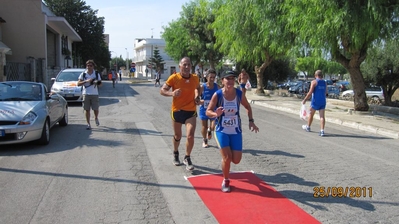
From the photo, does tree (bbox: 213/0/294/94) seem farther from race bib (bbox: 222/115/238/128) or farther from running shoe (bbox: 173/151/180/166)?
race bib (bbox: 222/115/238/128)

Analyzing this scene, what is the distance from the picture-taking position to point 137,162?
21.7ft

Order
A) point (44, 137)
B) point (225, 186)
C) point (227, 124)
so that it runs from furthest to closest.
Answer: point (44, 137), point (225, 186), point (227, 124)

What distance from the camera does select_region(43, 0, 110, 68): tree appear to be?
40.4 metres

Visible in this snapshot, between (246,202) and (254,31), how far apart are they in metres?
16.9

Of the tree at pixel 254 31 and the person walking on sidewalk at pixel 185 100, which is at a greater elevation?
the tree at pixel 254 31

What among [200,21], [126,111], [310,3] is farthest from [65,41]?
[310,3]

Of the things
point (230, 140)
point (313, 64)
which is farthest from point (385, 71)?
point (230, 140)

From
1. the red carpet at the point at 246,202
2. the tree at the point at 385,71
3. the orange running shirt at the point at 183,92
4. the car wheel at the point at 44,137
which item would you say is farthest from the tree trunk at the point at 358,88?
the car wheel at the point at 44,137

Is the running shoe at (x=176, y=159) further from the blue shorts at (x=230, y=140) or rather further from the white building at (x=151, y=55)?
the white building at (x=151, y=55)

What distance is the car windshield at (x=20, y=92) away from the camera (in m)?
8.45

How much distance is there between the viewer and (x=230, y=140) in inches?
199

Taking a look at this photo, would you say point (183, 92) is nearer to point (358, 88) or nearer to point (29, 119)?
point (29, 119)
